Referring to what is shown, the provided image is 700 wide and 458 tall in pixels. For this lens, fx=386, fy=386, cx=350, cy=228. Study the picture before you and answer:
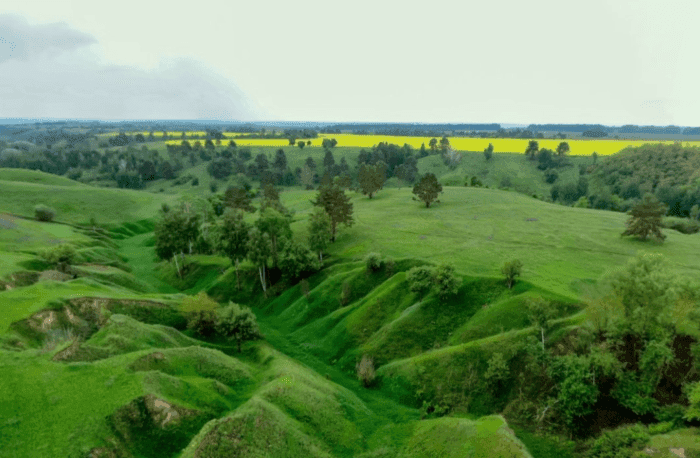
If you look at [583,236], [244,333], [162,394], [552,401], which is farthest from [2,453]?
[583,236]

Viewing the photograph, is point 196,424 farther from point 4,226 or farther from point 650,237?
point 4,226

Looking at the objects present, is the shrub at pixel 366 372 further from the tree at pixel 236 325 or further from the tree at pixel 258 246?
the tree at pixel 258 246

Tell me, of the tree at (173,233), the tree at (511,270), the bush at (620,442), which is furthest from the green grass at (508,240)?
the tree at (173,233)

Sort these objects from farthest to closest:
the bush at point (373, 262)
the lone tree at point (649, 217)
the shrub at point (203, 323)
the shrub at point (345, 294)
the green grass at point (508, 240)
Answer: the lone tree at point (649, 217) < the bush at point (373, 262) < the green grass at point (508, 240) < the shrub at point (345, 294) < the shrub at point (203, 323)

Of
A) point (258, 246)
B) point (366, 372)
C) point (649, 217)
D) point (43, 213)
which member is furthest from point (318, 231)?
point (43, 213)

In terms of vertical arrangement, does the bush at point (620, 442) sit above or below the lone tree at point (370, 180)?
below
